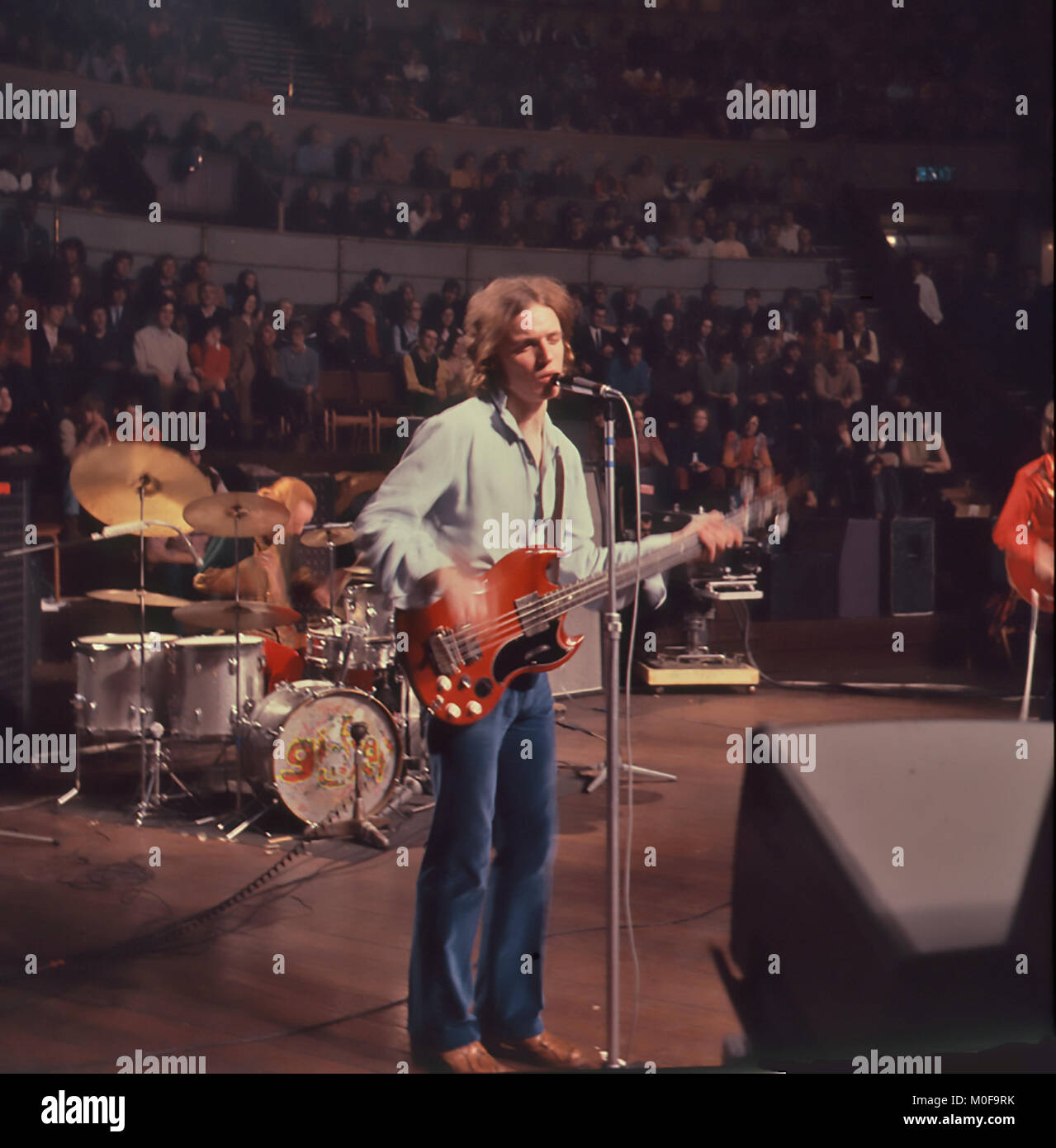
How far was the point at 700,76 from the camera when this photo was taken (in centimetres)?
Result: 663

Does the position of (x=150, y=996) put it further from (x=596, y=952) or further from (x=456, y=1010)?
(x=596, y=952)

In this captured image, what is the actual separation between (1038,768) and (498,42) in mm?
5865

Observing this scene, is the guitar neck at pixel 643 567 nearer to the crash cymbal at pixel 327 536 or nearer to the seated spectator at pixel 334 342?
the crash cymbal at pixel 327 536

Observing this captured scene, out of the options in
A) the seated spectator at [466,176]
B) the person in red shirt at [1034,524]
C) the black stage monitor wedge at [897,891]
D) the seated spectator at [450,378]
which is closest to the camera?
the black stage monitor wedge at [897,891]

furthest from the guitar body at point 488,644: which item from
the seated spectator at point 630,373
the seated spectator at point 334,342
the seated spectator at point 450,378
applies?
the seated spectator at point 334,342

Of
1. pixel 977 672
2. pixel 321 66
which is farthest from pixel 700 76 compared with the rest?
pixel 977 672

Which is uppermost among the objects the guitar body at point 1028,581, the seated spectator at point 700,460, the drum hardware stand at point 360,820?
the seated spectator at point 700,460

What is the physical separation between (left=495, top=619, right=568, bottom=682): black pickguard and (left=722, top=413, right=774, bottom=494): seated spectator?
13.3 ft

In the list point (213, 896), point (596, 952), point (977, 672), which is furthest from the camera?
point (977, 672)

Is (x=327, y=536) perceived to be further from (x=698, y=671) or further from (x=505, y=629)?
(x=698, y=671)

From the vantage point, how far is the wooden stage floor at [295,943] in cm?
278

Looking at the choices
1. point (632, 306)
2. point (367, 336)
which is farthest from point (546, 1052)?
point (367, 336)

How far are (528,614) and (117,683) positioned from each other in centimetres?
266

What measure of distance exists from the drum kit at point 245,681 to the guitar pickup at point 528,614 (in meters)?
1.78
